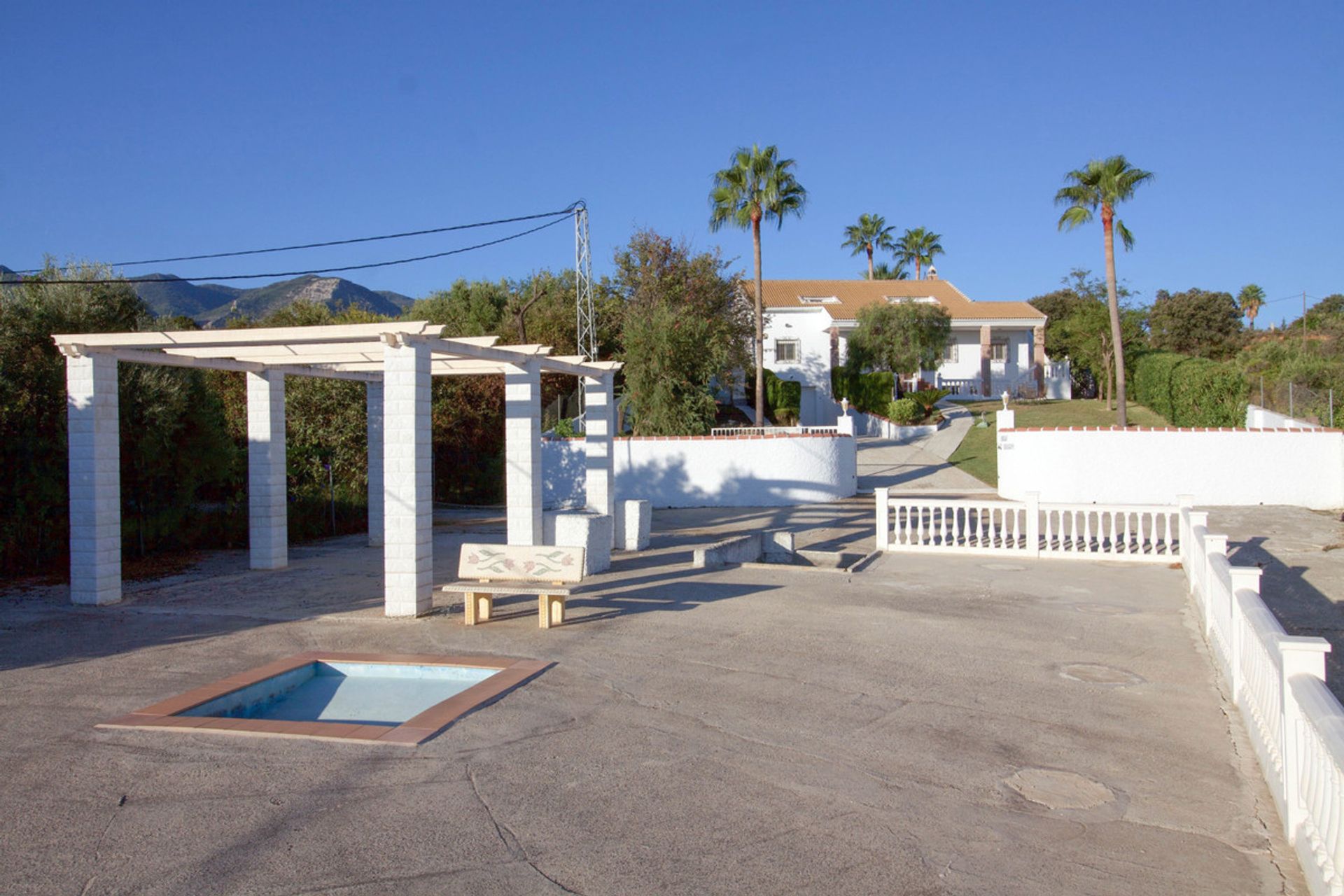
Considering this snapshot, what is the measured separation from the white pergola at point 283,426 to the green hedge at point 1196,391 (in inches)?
906

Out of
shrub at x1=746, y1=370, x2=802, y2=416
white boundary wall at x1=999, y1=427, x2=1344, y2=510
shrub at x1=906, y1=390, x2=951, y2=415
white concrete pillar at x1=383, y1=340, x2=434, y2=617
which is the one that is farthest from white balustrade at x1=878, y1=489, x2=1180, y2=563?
shrub at x1=906, y1=390, x2=951, y2=415

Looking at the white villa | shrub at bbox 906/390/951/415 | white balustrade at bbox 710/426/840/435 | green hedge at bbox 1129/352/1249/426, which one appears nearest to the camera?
white balustrade at bbox 710/426/840/435

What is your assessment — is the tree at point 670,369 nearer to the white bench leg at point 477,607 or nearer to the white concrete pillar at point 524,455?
the white concrete pillar at point 524,455

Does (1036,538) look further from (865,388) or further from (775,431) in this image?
(865,388)

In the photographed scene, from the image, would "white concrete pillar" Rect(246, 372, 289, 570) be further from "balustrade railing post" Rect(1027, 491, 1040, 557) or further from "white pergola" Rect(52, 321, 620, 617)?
"balustrade railing post" Rect(1027, 491, 1040, 557)

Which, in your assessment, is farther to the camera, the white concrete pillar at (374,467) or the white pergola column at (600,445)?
the white concrete pillar at (374,467)

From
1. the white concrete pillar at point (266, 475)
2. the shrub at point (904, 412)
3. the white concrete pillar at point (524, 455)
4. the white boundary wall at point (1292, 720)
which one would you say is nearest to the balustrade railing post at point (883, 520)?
the white concrete pillar at point (524, 455)

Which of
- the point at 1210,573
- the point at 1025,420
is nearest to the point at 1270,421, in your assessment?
the point at 1025,420

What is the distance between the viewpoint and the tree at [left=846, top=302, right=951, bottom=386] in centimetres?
4319

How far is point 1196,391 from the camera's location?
3117cm

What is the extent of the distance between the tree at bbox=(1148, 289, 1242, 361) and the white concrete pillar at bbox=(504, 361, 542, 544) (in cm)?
5789

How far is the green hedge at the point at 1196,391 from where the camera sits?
29141 mm

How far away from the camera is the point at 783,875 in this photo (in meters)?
4.19

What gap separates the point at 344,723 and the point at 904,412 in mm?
35119
